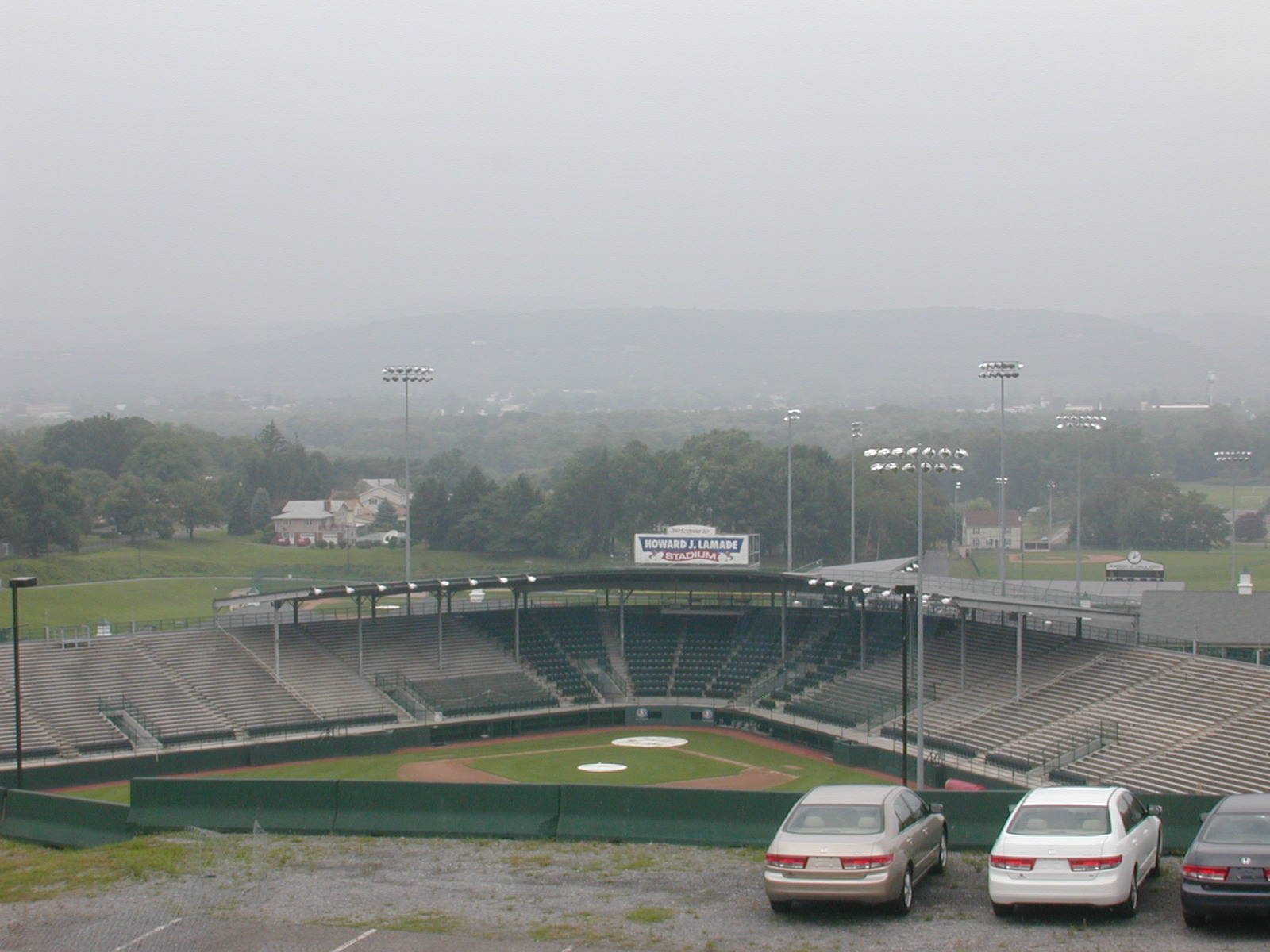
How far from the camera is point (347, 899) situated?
1667 cm

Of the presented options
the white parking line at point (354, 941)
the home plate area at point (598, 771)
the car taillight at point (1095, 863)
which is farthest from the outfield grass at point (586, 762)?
the car taillight at point (1095, 863)

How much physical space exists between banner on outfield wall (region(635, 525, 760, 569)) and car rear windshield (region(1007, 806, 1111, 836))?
1945 inches

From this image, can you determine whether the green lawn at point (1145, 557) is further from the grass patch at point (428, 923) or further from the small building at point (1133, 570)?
the grass patch at point (428, 923)

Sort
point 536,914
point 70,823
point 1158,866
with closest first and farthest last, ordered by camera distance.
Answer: point 536,914 → point 1158,866 → point 70,823

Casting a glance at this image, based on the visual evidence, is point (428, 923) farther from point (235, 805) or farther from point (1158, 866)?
point (1158, 866)

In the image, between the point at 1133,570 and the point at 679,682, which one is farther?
the point at 1133,570

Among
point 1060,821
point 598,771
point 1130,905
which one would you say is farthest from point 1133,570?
point 1130,905

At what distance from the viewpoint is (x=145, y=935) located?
49.9ft

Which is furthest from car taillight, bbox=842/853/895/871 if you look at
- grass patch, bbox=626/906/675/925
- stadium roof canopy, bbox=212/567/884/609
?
stadium roof canopy, bbox=212/567/884/609

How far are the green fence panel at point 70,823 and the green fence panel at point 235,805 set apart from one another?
1.02ft

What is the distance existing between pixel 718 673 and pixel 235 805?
146 ft

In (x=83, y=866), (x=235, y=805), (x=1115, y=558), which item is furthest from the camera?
(x=1115, y=558)

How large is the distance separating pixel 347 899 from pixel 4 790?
370 inches

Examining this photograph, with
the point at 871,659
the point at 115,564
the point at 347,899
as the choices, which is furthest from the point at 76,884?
the point at 115,564
